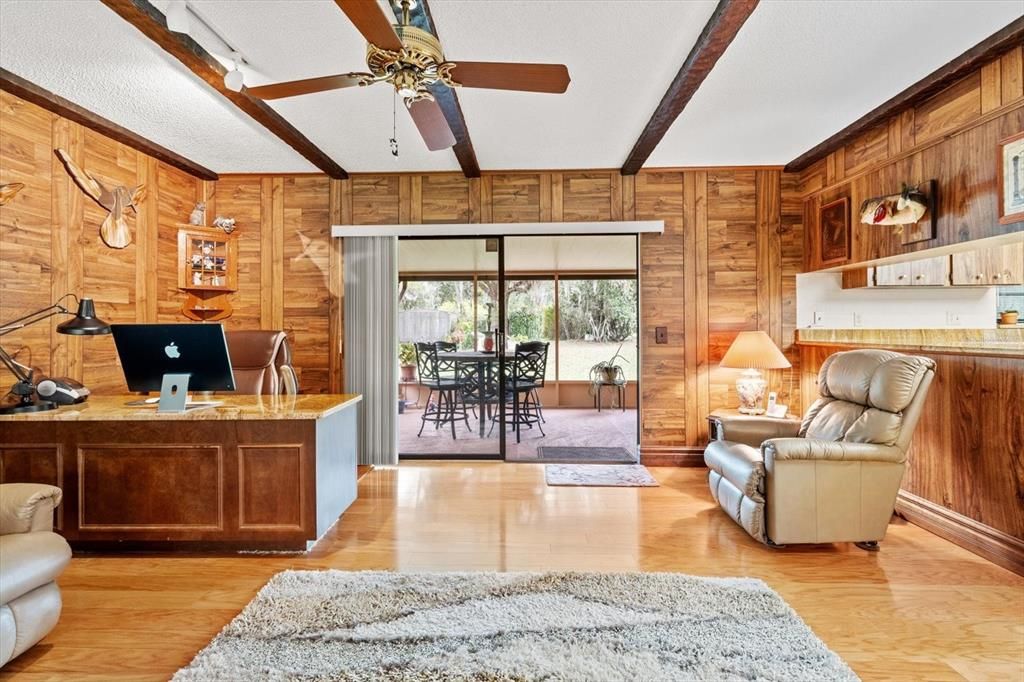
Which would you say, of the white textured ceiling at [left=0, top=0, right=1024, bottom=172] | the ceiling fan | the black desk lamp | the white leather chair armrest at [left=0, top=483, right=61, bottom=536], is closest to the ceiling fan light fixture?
the white textured ceiling at [left=0, top=0, right=1024, bottom=172]

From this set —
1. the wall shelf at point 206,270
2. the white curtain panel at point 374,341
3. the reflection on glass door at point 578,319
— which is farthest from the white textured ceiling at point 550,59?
the reflection on glass door at point 578,319

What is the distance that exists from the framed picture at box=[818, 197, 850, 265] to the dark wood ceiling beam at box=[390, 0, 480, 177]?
117 inches

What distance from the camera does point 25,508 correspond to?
186 centimetres

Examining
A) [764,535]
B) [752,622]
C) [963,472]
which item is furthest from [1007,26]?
[752,622]

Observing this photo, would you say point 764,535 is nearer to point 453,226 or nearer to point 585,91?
point 585,91

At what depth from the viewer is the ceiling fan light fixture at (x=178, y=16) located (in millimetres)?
2025

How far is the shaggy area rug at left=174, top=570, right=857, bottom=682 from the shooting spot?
5.53 ft

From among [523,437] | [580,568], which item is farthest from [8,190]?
[523,437]

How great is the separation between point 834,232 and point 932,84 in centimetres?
123

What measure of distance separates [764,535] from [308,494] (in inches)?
98.7

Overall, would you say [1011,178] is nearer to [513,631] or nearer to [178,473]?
[513,631]

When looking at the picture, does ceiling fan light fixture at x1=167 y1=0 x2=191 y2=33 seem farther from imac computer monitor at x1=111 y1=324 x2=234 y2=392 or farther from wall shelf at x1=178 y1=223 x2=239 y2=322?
wall shelf at x1=178 y1=223 x2=239 y2=322

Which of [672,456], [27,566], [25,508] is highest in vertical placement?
[25,508]

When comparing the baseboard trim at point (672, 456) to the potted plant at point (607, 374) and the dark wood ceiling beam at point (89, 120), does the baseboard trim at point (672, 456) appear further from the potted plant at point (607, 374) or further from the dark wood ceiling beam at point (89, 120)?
the dark wood ceiling beam at point (89, 120)
